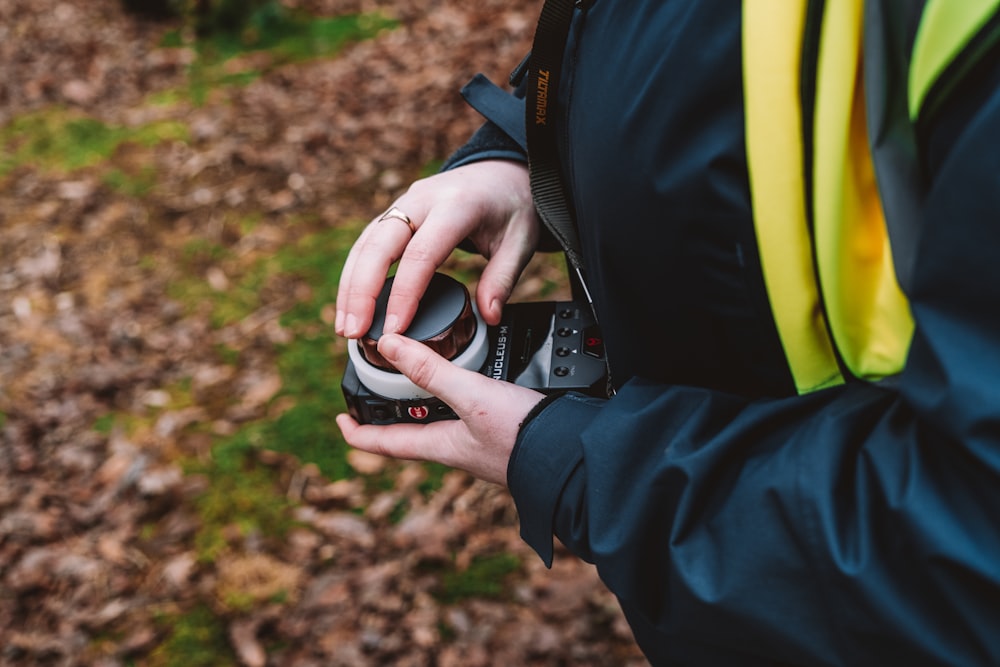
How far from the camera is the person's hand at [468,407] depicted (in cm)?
132

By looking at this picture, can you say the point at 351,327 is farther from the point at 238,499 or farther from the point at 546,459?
the point at 238,499

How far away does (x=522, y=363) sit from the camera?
154cm

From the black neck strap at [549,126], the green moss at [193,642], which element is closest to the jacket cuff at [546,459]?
the black neck strap at [549,126]

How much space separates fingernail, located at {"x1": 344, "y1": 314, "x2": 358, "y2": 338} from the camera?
4.84 ft

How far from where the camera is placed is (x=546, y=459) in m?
1.22

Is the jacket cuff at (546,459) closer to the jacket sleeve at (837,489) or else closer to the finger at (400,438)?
the jacket sleeve at (837,489)

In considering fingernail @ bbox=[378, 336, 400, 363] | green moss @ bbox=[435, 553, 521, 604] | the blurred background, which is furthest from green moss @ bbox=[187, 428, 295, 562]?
fingernail @ bbox=[378, 336, 400, 363]

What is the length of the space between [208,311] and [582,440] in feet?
11.0

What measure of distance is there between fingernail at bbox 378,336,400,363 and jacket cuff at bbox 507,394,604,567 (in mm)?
265

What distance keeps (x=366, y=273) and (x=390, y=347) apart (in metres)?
0.21

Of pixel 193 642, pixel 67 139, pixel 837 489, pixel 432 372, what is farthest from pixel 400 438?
pixel 67 139

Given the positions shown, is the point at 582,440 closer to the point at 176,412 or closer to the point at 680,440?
the point at 680,440

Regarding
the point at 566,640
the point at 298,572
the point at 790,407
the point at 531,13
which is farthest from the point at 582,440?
the point at 531,13

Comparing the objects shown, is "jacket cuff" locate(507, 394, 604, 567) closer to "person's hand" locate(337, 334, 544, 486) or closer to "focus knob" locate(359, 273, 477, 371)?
"person's hand" locate(337, 334, 544, 486)
